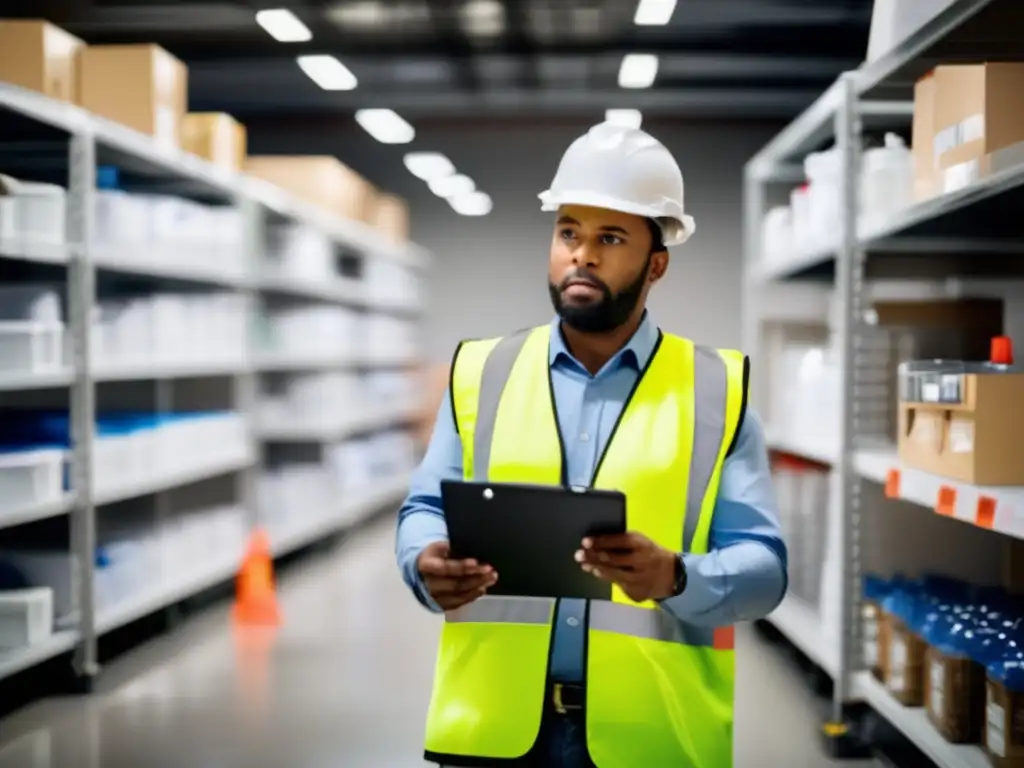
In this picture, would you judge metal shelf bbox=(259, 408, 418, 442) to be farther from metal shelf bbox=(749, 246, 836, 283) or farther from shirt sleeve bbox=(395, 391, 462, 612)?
shirt sleeve bbox=(395, 391, 462, 612)

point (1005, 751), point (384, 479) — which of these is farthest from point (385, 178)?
point (1005, 751)

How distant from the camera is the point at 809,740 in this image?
11.9 feet

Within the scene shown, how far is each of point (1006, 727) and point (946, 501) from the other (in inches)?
19.8

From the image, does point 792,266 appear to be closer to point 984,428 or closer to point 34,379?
point 984,428

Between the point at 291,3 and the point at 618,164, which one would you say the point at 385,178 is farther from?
the point at 618,164

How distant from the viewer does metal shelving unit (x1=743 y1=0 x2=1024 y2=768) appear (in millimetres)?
2549

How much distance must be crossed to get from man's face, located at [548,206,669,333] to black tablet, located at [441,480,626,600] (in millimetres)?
339

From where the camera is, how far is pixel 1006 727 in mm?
2506

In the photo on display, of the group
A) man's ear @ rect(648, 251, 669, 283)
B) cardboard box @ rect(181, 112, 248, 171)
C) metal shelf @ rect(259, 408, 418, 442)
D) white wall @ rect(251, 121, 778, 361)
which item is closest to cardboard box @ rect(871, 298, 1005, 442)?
man's ear @ rect(648, 251, 669, 283)

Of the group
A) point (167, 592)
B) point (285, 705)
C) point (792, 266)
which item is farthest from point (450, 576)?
point (167, 592)

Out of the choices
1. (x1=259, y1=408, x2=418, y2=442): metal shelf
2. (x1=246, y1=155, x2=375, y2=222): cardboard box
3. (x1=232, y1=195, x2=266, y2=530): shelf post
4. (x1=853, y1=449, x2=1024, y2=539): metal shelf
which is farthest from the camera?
(x1=246, y1=155, x2=375, y2=222): cardboard box

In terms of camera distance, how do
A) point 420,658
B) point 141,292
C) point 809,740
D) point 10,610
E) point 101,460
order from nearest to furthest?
point 809,740 → point 10,610 → point 101,460 → point 420,658 → point 141,292

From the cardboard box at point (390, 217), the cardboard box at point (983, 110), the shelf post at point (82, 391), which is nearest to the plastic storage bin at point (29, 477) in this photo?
the shelf post at point (82, 391)

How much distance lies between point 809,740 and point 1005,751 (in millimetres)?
1181
